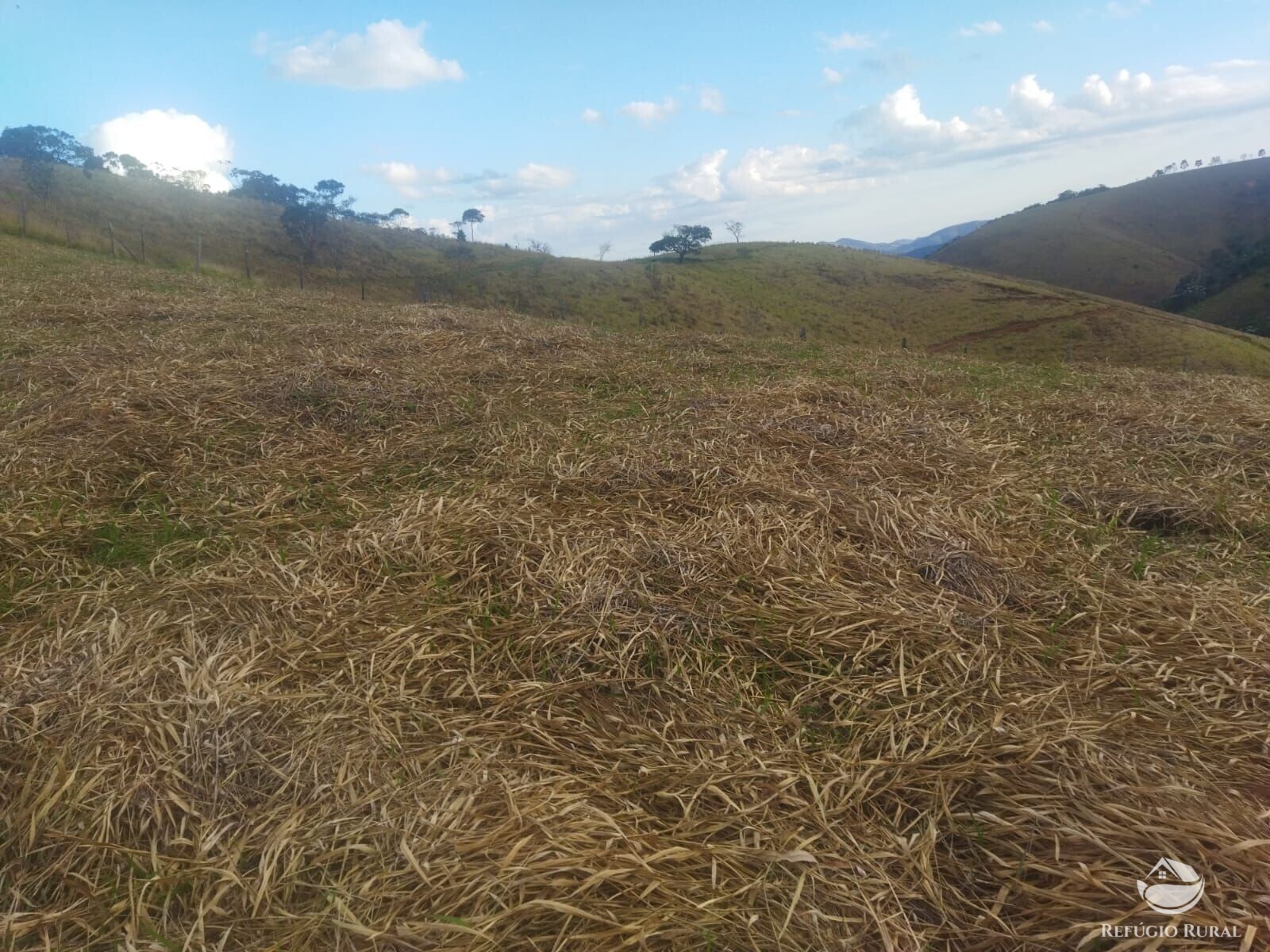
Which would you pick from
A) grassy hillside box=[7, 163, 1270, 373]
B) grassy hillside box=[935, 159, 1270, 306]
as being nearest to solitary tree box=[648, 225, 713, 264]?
grassy hillside box=[7, 163, 1270, 373]

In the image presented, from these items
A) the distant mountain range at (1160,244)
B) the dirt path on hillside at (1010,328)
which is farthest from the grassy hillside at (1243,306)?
the dirt path on hillside at (1010,328)

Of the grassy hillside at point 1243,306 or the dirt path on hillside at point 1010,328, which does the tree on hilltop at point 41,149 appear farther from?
the grassy hillside at point 1243,306

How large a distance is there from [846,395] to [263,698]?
208 inches

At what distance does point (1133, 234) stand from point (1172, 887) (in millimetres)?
138269

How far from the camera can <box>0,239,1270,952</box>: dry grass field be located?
5.79ft

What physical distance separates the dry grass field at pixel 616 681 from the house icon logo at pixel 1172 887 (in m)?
0.03

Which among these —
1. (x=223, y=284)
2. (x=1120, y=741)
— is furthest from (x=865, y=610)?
(x=223, y=284)

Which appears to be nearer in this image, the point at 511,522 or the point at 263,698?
the point at 263,698

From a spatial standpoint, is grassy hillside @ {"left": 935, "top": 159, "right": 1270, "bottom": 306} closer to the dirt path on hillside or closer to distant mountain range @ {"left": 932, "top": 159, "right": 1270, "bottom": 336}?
distant mountain range @ {"left": 932, "top": 159, "right": 1270, "bottom": 336}

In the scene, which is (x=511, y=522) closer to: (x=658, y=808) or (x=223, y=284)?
(x=658, y=808)

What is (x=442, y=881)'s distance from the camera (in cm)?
177

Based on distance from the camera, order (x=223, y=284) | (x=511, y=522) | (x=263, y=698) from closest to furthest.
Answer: (x=263, y=698)
(x=511, y=522)
(x=223, y=284)

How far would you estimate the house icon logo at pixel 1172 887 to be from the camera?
166 centimetres

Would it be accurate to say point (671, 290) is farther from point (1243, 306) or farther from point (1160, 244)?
point (1160, 244)
